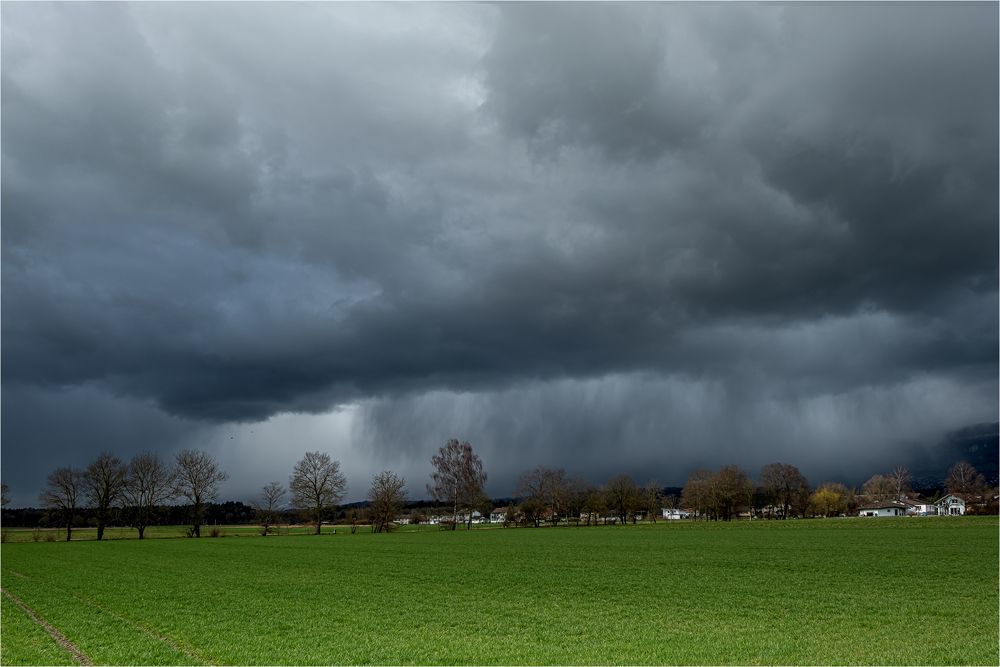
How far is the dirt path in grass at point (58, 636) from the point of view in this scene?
21.5 meters

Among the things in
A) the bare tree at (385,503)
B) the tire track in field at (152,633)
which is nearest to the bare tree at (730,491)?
the bare tree at (385,503)

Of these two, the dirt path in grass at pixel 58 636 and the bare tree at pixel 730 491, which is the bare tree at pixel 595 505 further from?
the dirt path in grass at pixel 58 636

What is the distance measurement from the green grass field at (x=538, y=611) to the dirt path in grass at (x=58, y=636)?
0.27m

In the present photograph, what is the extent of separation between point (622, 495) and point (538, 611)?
168 meters

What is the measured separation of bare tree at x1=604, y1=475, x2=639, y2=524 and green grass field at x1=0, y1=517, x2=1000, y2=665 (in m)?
138

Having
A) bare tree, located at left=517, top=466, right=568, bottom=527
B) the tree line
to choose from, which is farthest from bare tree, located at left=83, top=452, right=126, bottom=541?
bare tree, located at left=517, top=466, right=568, bottom=527

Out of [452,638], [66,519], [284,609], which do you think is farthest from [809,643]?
[66,519]

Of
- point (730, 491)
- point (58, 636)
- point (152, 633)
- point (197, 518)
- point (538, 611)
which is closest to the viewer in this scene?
point (152, 633)

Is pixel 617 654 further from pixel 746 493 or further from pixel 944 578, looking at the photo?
pixel 746 493

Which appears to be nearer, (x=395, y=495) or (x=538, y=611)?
(x=538, y=611)

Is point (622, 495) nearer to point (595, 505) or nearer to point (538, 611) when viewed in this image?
point (595, 505)

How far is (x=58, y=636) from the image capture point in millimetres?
25359

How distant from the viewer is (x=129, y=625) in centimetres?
2677

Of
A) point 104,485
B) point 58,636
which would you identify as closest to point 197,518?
point 104,485
